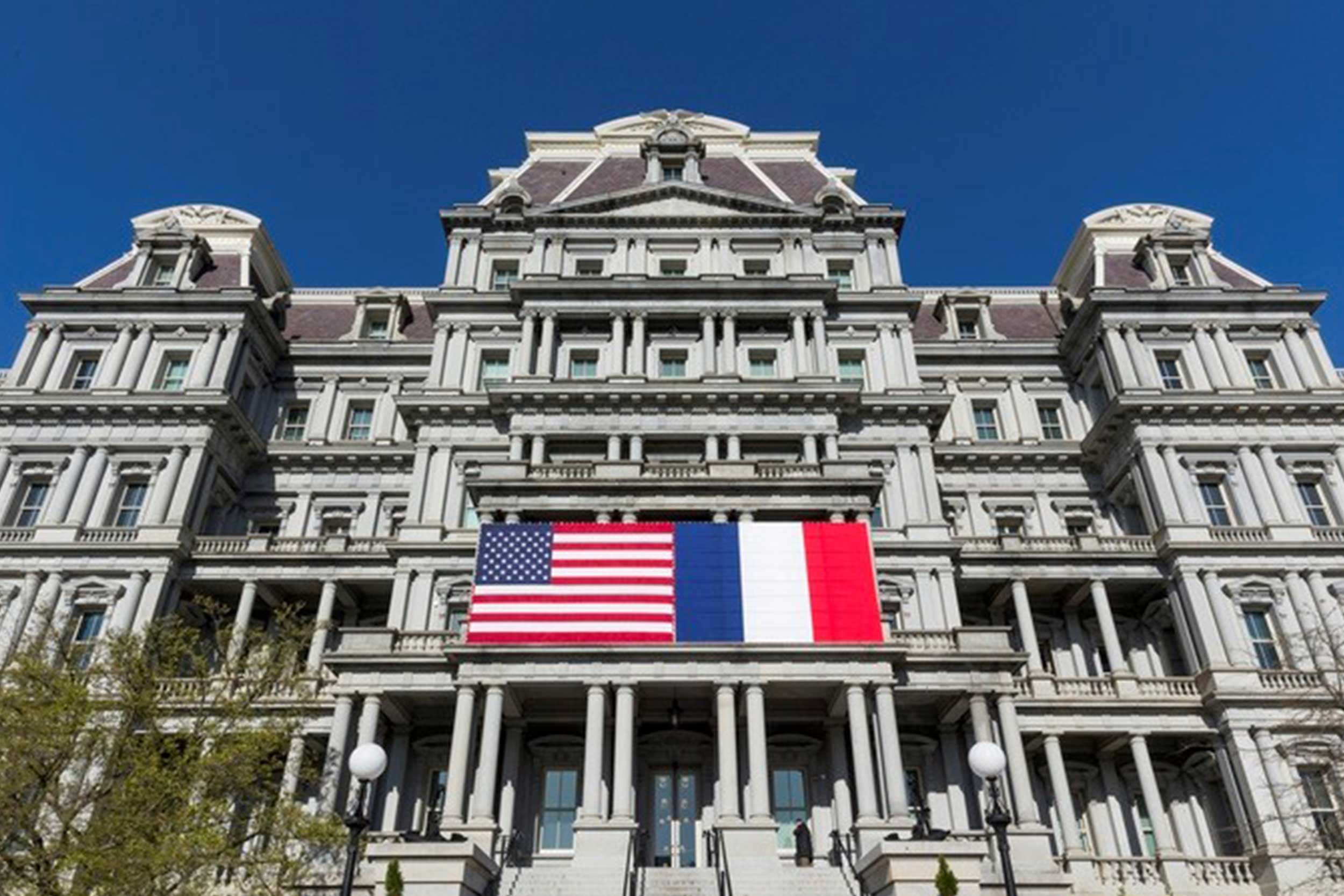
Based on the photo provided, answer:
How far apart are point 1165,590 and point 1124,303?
38.2 ft

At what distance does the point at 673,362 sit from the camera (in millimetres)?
34094

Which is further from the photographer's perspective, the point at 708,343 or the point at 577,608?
the point at 708,343

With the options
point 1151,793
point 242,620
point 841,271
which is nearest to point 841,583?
point 1151,793

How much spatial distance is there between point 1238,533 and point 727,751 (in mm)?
20149

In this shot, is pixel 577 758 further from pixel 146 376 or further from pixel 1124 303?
pixel 1124 303

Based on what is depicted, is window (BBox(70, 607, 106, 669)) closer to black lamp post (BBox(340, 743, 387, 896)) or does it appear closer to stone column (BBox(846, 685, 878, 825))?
black lamp post (BBox(340, 743, 387, 896))

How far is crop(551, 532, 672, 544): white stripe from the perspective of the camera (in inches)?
1009

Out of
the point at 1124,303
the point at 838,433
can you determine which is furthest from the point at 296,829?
the point at 1124,303

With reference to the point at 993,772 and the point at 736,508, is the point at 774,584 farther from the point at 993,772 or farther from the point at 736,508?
the point at 993,772

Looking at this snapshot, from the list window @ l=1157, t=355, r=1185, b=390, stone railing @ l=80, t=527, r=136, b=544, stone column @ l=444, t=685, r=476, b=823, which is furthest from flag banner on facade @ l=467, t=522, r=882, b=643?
window @ l=1157, t=355, r=1185, b=390

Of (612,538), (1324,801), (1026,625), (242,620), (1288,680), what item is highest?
(612,538)

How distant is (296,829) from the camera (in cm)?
1956

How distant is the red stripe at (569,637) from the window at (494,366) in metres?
12.5

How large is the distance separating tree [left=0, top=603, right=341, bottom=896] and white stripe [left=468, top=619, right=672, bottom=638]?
5.27 meters
